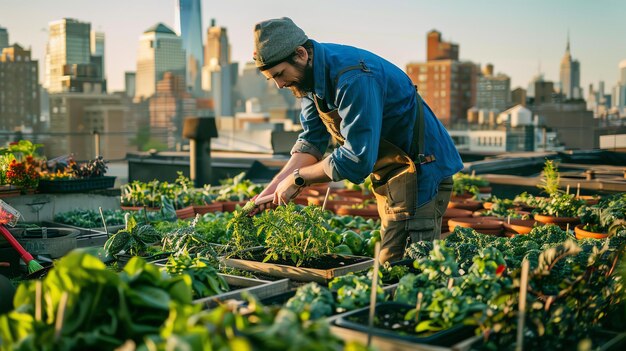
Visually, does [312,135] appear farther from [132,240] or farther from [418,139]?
[132,240]

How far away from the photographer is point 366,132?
9.08 ft

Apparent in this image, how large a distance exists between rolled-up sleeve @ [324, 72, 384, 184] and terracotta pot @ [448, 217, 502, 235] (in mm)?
2002

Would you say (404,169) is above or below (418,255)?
above

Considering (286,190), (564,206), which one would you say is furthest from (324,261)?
(564,206)

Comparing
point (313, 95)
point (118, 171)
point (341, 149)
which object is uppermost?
point (313, 95)

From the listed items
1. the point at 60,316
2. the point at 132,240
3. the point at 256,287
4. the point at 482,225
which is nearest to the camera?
the point at 60,316

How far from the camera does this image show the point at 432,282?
221 cm

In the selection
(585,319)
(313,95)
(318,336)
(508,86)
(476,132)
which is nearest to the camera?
(318,336)

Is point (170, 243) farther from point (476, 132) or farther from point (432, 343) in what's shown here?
point (476, 132)

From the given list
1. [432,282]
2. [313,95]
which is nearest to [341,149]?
[313,95]

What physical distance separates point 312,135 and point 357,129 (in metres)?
0.72

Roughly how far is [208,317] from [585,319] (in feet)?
3.53

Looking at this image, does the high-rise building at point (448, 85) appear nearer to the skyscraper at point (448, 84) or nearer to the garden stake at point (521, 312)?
the skyscraper at point (448, 84)

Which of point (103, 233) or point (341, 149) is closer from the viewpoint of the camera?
point (341, 149)
